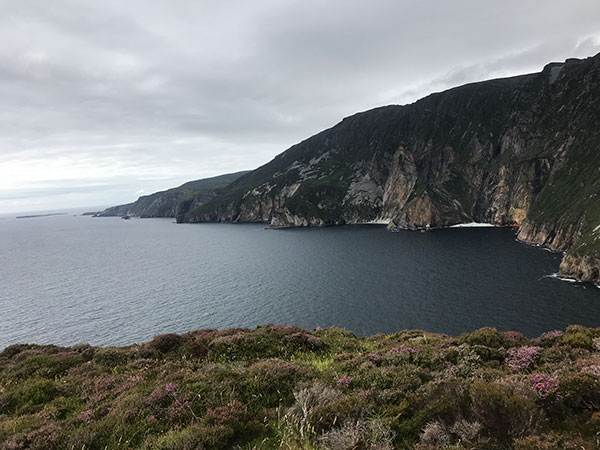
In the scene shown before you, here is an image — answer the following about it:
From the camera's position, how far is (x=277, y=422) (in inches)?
372

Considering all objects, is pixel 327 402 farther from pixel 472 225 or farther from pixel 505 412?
pixel 472 225

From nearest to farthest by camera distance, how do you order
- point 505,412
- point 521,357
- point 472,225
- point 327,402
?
point 505,412 < point 327,402 < point 521,357 < point 472,225

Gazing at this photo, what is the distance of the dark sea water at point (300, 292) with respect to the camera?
5797 cm

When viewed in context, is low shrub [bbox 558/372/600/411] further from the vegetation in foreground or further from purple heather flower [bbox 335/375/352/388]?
purple heather flower [bbox 335/375/352/388]

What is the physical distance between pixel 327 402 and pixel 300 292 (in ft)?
228

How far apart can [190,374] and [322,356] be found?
894 centimetres

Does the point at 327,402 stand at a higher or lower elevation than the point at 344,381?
higher

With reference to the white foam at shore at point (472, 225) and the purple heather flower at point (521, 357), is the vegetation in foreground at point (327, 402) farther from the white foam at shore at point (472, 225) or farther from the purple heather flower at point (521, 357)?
the white foam at shore at point (472, 225)

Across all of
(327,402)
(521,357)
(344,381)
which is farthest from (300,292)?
(327,402)

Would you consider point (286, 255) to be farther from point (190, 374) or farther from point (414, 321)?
point (190, 374)

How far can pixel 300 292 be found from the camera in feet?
256

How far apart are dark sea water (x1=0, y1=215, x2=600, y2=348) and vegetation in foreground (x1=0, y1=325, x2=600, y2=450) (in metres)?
42.8

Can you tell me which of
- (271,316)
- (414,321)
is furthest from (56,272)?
(414,321)

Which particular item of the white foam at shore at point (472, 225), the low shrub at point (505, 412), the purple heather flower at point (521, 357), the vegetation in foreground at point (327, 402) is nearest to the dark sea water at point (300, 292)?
the purple heather flower at point (521, 357)
